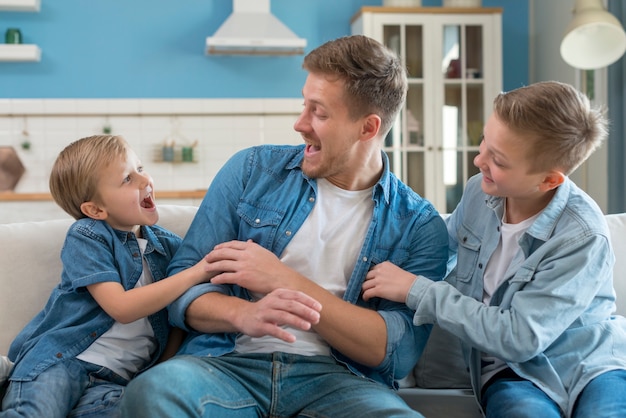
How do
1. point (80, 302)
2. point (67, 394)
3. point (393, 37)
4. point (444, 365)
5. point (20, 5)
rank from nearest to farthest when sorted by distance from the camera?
1. point (67, 394)
2. point (80, 302)
3. point (444, 365)
4. point (20, 5)
5. point (393, 37)

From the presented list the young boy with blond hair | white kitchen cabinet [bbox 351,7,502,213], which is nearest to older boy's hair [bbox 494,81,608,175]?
the young boy with blond hair

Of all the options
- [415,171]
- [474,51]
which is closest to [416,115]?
[415,171]

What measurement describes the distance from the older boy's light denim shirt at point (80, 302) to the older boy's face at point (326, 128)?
18.5 inches

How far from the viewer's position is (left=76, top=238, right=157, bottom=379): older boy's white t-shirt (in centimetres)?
179

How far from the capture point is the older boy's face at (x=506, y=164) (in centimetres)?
172

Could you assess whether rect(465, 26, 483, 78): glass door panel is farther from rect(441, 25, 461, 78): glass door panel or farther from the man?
the man

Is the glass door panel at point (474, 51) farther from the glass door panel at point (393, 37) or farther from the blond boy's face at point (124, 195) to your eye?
the blond boy's face at point (124, 195)

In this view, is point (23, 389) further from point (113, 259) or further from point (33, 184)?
point (33, 184)

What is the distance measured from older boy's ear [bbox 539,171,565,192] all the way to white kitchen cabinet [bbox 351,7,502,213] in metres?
3.84

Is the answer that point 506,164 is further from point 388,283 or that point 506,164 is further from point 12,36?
point 12,36

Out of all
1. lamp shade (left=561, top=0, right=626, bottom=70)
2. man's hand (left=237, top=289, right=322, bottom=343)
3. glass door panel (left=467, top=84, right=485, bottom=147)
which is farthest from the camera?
glass door panel (left=467, top=84, right=485, bottom=147)

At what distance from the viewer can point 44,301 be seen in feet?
6.40

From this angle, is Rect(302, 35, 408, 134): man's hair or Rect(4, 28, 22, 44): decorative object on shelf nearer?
Rect(302, 35, 408, 134): man's hair

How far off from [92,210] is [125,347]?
13.4 inches
